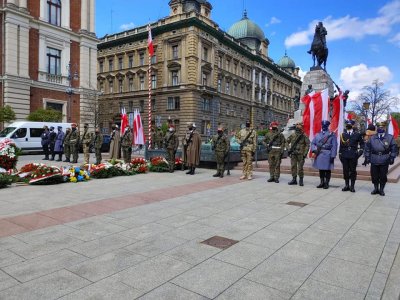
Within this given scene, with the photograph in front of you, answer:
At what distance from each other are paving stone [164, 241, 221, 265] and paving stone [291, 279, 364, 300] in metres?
1.22

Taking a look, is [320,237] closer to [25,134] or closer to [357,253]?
[357,253]

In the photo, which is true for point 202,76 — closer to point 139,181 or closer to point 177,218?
point 139,181

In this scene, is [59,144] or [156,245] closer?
[156,245]

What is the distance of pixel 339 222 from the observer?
231 inches

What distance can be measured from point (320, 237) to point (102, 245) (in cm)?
312

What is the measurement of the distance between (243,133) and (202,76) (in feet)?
130

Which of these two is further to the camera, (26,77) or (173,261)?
(26,77)

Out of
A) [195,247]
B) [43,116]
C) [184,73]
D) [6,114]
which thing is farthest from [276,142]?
[184,73]

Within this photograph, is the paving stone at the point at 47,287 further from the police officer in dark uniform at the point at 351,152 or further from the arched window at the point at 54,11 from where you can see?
the arched window at the point at 54,11

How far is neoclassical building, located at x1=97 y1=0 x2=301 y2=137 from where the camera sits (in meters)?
47.5

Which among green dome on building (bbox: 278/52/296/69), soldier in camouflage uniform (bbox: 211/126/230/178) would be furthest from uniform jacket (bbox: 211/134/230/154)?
green dome on building (bbox: 278/52/296/69)

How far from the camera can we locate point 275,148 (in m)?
11.0

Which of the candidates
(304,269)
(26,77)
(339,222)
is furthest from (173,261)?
(26,77)

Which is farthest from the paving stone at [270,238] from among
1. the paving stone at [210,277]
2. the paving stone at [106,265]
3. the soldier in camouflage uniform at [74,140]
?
the soldier in camouflage uniform at [74,140]
